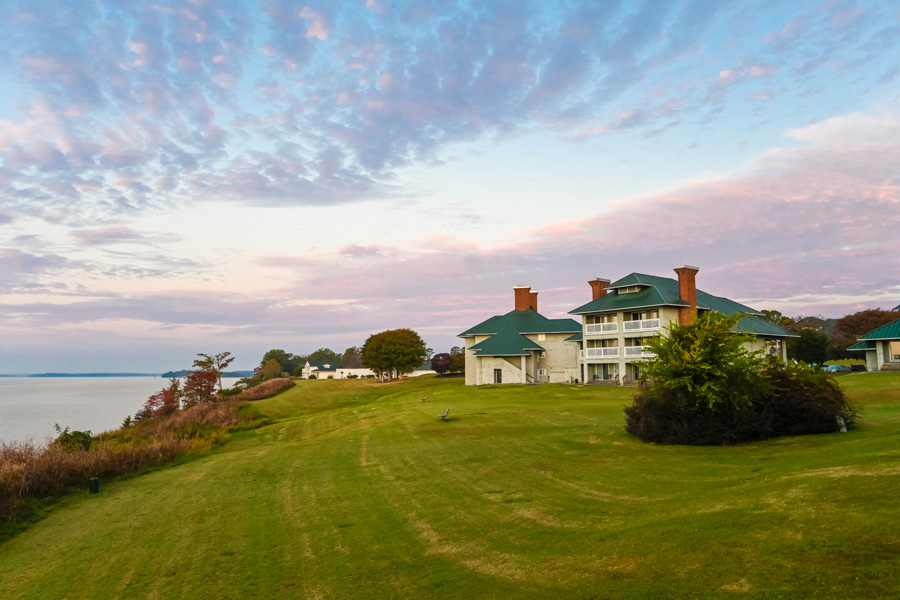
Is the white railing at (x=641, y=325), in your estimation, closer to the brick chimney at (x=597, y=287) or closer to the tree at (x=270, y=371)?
the brick chimney at (x=597, y=287)

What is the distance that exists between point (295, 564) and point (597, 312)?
4599 cm

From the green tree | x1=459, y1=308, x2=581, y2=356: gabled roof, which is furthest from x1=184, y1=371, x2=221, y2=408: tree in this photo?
the green tree

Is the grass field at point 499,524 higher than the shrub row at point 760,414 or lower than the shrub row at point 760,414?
lower

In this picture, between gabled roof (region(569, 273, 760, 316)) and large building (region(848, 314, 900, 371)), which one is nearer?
large building (region(848, 314, 900, 371))

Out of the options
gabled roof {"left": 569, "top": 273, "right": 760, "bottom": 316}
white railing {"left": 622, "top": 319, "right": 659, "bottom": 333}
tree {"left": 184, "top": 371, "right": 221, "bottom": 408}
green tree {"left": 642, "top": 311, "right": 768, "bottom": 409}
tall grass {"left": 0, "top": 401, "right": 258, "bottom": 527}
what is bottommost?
tall grass {"left": 0, "top": 401, "right": 258, "bottom": 527}

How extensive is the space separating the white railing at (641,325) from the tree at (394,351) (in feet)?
154

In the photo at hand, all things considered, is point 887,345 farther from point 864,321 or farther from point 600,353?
point 864,321

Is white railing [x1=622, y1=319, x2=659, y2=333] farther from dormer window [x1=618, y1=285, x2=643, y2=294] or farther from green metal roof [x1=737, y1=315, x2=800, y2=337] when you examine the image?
green metal roof [x1=737, y1=315, x2=800, y2=337]

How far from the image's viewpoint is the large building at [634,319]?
1997 inches

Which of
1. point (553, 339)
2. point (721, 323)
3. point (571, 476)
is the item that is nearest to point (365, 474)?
point (571, 476)

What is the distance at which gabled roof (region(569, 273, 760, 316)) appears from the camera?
50.5 m

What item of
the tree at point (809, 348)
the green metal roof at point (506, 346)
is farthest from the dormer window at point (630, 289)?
the tree at point (809, 348)

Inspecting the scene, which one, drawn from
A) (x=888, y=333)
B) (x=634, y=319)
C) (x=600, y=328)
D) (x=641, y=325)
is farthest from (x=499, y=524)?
(x=888, y=333)

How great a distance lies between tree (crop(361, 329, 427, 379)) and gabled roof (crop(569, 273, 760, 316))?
4265 centimetres
